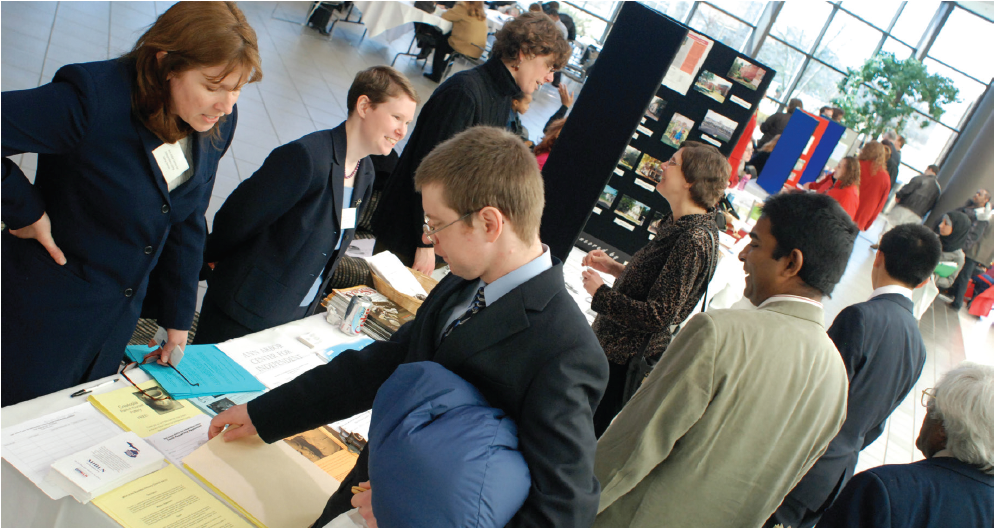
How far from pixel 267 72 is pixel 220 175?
3110mm

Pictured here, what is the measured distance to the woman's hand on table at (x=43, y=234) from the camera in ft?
4.55

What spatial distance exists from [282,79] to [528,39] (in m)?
5.30

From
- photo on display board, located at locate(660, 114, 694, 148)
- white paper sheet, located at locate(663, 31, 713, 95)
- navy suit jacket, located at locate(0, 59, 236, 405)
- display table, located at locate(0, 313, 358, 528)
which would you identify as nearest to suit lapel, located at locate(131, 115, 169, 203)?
navy suit jacket, located at locate(0, 59, 236, 405)

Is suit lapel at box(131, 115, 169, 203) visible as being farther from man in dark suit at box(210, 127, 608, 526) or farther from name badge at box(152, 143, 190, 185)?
man in dark suit at box(210, 127, 608, 526)

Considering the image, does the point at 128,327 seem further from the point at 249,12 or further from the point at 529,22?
the point at 249,12

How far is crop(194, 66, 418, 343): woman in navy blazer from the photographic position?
191 centimetres

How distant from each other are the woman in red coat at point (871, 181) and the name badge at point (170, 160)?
8567 millimetres

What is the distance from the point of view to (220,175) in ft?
15.0

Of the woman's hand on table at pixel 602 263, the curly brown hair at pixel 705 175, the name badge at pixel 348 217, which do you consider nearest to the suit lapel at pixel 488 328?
the name badge at pixel 348 217

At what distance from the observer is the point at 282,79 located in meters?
7.19

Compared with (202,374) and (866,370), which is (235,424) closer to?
(202,374)

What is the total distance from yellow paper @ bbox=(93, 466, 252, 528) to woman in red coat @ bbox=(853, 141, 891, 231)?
28.6 ft

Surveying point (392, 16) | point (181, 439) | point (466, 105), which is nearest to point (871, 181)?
point (392, 16)

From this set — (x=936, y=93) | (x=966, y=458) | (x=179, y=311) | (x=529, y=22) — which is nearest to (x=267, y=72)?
(x=529, y=22)
